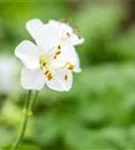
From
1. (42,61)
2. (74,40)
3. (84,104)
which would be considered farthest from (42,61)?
(84,104)

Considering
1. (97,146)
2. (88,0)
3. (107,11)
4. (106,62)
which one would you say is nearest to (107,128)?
(97,146)

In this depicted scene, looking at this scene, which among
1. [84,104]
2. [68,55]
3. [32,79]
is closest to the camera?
[32,79]

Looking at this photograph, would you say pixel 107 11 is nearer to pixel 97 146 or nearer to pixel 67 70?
pixel 97 146

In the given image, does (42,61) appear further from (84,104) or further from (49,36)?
(84,104)

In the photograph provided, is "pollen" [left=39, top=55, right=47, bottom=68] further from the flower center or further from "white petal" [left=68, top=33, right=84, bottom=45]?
"white petal" [left=68, top=33, right=84, bottom=45]

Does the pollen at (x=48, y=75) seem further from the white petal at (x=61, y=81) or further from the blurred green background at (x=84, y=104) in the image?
the blurred green background at (x=84, y=104)

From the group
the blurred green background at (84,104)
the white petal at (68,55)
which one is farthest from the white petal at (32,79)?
the blurred green background at (84,104)

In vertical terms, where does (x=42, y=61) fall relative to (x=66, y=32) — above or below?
below
